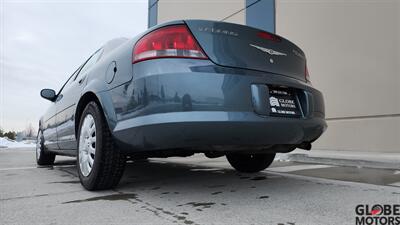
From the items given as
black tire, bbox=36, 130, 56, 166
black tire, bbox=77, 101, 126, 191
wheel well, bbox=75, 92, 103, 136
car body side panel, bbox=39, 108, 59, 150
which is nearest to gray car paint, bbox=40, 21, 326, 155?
black tire, bbox=77, 101, 126, 191

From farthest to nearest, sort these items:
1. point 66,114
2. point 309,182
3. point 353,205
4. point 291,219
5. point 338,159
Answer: point 338,159, point 66,114, point 309,182, point 353,205, point 291,219

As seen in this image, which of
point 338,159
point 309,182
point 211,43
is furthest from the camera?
point 338,159

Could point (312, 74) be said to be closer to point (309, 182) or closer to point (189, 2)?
point (309, 182)

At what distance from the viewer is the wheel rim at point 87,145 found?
2.83 metres

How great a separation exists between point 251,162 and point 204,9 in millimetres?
Answer: 8729

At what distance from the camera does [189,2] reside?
1277 cm

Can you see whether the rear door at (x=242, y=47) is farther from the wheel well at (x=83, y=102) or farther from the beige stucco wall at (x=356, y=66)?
the beige stucco wall at (x=356, y=66)

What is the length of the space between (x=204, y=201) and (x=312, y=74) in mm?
5916

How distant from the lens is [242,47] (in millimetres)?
2461

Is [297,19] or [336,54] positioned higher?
[297,19]

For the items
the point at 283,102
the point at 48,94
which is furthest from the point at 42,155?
the point at 283,102

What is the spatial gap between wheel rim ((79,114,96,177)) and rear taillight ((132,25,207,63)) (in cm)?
83

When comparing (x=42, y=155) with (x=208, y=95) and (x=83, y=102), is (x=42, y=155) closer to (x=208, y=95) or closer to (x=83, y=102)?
(x=83, y=102)

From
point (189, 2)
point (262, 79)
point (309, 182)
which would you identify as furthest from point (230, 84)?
point (189, 2)
